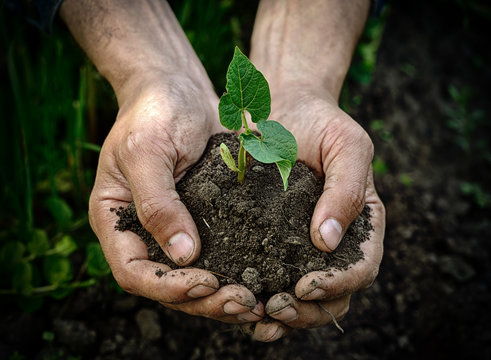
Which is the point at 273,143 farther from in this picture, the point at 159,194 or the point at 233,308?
the point at 233,308

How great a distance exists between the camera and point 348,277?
3.87ft

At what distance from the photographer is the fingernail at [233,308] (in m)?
1.08

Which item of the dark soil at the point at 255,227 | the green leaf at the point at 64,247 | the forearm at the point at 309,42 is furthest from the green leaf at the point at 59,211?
the forearm at the point at 309,42

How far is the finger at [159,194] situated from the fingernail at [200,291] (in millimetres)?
97

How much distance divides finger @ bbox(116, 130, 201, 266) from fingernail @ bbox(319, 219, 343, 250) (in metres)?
0.39

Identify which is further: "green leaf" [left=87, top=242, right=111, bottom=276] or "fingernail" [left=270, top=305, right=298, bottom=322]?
"green leaf" [left=87, top=242, right=111, bottom=276]

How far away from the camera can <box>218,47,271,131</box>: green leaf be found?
1118mm

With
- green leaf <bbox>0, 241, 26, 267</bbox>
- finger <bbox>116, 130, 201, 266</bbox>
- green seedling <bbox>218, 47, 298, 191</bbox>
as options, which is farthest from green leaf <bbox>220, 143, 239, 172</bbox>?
green leaf <bbox>0, 241, 26, 267</bbox>

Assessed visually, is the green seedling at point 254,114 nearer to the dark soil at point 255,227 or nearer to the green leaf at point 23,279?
the dark soil at point 255,227

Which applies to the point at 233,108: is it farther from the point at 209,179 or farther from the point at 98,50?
the point at 98,50

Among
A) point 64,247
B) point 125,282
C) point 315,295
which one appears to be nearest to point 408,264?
point 315,295

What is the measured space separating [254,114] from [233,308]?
585 mm

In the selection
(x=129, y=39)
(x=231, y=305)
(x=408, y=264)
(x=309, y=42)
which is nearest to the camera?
(x=231, y=305)

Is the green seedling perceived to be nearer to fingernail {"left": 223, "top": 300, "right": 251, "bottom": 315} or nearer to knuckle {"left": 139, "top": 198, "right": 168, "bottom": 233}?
knuckle {"left": 139, "top": 198, "right": 168, "bottom": 233}
